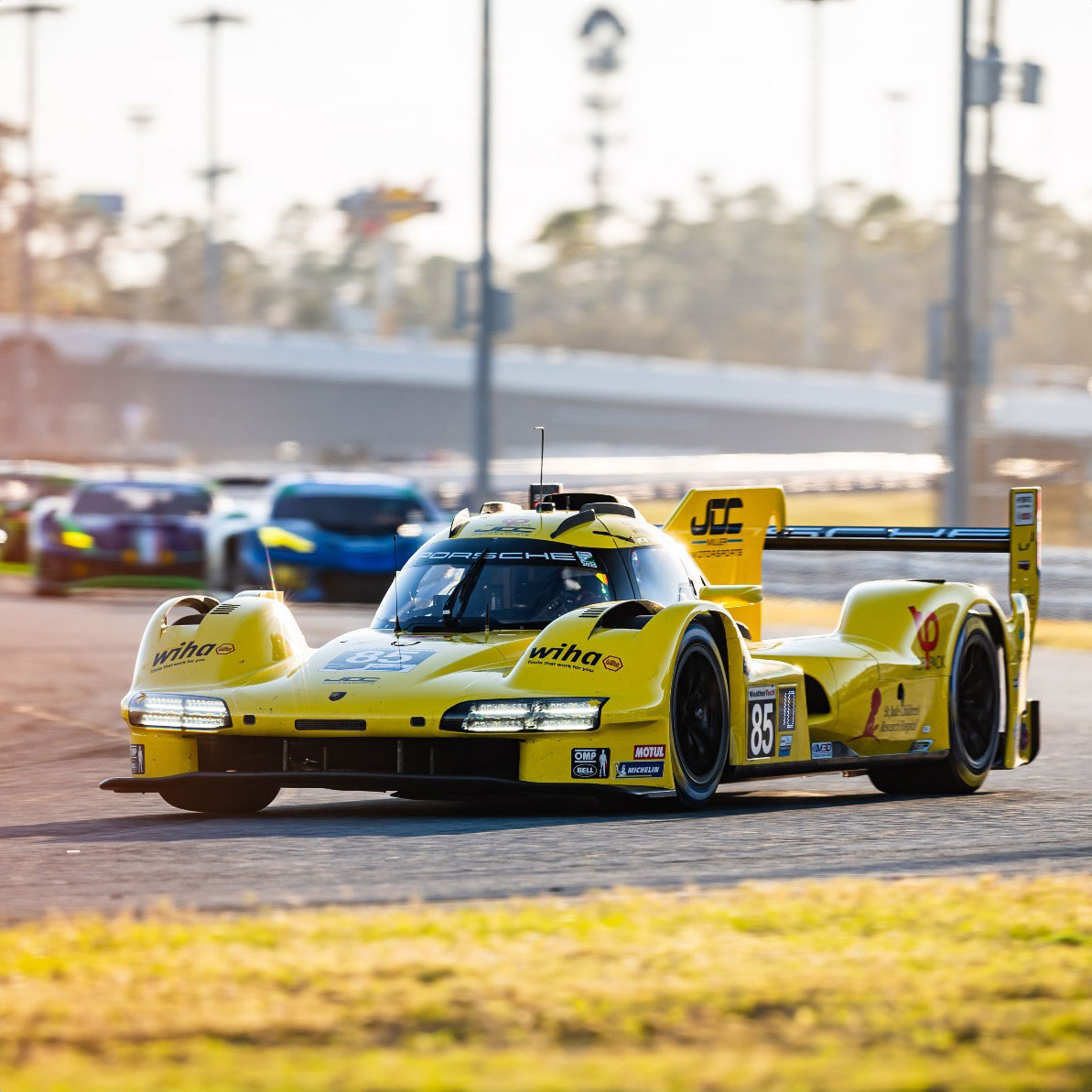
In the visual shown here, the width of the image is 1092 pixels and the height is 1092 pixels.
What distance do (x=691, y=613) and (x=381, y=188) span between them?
105734mm

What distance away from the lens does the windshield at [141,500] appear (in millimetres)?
28297

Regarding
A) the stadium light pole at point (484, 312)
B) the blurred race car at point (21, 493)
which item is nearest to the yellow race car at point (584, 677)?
the stadium light pole at point (484, 312)

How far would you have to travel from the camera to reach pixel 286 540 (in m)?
26.6

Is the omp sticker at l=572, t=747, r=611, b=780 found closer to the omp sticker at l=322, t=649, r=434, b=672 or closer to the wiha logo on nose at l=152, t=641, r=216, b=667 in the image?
the omp sticker at l=322, t=649, r=434, b=672

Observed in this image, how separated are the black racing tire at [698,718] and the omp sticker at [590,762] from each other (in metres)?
0.36

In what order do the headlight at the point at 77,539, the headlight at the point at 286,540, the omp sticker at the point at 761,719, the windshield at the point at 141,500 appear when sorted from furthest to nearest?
the windshield at the point at 141,500 → the headlight at the point at 77,539 → the headlight at the point at 286,540 → the omp sticker at the point at 761,719

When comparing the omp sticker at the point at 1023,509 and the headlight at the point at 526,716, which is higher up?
the omp sticker at the point at 1023,509

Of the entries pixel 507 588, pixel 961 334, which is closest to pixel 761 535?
pixel 507 588

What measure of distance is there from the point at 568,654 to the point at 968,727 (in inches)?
140

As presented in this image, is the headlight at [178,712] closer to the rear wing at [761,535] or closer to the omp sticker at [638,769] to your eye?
the omp sticker at [638,769]

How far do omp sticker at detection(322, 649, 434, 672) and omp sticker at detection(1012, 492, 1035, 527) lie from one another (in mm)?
4221

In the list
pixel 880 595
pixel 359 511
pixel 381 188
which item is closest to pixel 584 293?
pixel 381 188

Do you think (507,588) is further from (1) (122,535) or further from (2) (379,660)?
(1) (122,535)

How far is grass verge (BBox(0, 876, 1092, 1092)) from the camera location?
4.77 meters
